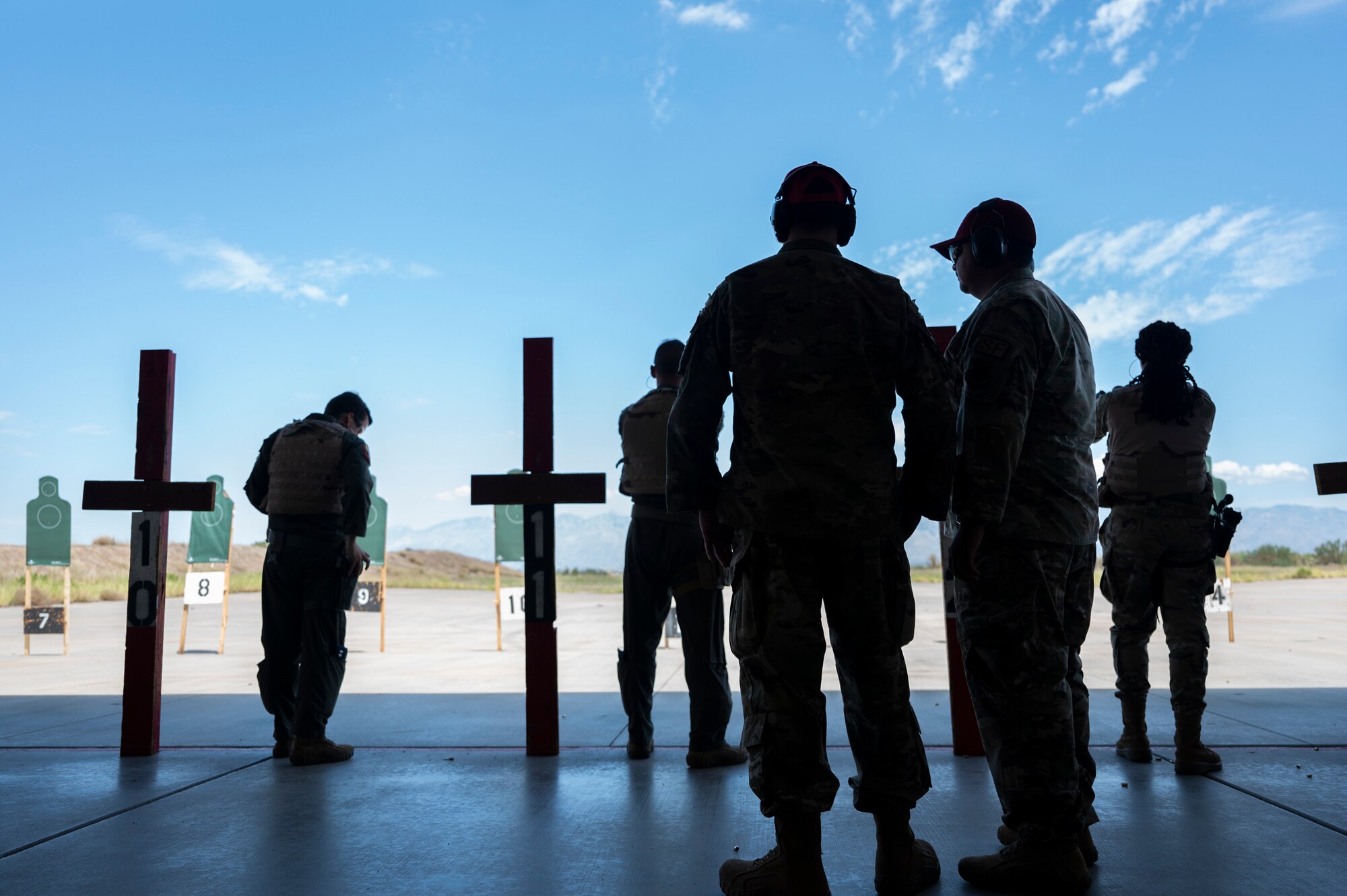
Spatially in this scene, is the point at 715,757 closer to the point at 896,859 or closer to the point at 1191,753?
the point at 896,859

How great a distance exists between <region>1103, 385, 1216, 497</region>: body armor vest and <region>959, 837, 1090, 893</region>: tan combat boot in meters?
2.02

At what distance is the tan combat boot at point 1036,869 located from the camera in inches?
92.6

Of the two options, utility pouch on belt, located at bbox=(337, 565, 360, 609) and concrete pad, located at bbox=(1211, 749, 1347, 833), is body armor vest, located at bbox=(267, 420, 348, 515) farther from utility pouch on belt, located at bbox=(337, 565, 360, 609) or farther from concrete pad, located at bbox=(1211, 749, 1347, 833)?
concrete pad, located at bbox=(1211, 749, 1347, 833)

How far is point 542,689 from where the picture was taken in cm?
428

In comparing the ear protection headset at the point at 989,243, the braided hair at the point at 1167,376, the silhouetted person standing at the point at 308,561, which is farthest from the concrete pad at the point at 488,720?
→ the ear protection headset at the point at 989,243

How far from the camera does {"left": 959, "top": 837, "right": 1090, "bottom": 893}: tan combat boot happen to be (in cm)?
235

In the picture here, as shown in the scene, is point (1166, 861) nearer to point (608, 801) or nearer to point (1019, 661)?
point (1019, 661)

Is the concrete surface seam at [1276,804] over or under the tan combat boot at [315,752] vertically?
under

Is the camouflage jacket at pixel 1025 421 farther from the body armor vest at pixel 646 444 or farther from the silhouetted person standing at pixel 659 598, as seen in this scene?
the body armor vest at pixel 646 444

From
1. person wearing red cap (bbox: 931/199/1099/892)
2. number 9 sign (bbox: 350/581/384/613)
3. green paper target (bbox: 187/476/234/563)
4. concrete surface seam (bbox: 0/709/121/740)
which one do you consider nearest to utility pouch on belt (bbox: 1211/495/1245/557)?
person wearing red cap (bbox: 931/199/1099/892)

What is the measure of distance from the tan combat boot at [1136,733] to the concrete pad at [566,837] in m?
0.09

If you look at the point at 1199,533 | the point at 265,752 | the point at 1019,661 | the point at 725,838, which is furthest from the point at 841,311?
the point at 265,752

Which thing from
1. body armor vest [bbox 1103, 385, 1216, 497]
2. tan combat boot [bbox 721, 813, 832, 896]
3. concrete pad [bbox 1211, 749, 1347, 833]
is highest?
body armor vest [bbox 1103, 385, 1216, 497]

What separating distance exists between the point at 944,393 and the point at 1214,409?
2.20 m
